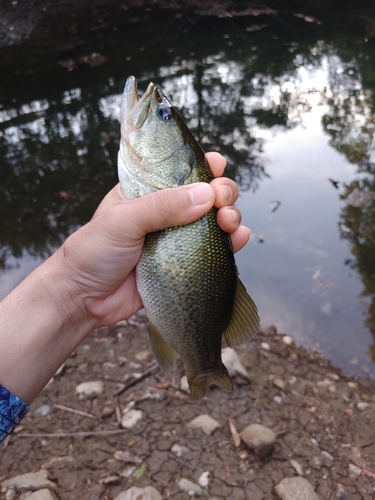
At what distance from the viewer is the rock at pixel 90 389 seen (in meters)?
3.54

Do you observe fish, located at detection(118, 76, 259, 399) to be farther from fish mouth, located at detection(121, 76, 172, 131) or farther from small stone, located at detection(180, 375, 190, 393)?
small stone, located at detection(180, 375, 190, 393)

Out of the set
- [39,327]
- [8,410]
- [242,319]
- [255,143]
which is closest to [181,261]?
[242,319]

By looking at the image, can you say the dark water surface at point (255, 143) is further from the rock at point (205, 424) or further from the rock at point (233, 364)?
the rock at point (205, 424)

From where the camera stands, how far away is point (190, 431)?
320 centimetres

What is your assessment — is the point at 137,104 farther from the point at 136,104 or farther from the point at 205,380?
the point at 205,380

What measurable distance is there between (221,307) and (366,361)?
307 centimetres

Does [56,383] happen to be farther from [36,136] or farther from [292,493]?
[36,136]

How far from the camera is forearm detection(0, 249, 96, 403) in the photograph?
82.5 inches

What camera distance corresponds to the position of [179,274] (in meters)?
1.99

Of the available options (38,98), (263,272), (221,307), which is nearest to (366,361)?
(263,272)

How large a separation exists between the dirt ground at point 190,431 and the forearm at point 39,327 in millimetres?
1123

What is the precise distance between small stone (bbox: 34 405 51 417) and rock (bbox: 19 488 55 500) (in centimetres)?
77

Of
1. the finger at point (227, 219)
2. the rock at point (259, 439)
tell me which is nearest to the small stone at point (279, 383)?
the rock at point (259, 439)

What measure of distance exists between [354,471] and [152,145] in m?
2.86
